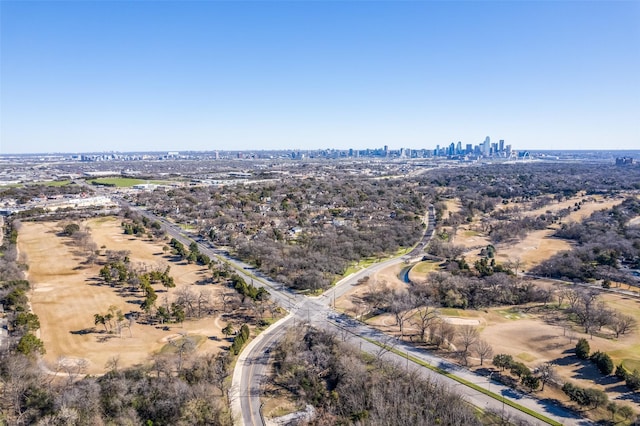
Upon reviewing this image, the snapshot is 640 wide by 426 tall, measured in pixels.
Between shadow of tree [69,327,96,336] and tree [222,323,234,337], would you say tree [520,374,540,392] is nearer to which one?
tree [222,323,234,337]

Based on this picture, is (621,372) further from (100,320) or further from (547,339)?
(100,320)

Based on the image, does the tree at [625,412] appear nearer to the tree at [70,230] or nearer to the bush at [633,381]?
the bush at [633,381]

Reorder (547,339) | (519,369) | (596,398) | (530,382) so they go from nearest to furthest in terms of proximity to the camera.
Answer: (596,398) → (530,382) → (519,369) → (547,339)

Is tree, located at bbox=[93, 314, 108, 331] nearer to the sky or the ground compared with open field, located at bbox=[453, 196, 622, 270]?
nearer to the ground

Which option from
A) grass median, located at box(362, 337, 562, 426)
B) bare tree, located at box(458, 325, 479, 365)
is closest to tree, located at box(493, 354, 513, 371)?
bare tree, located at box(458, 325, 479, 365)

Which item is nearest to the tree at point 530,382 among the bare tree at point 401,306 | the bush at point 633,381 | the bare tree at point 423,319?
the bush at point 633,381

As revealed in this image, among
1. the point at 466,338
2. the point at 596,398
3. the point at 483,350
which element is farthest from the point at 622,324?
the point at 466,338
